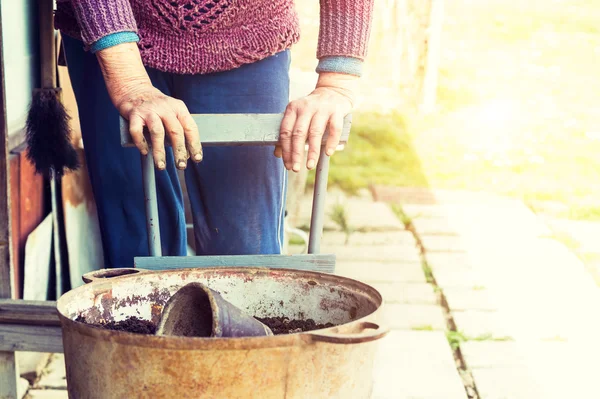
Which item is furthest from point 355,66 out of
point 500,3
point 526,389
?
point 500,3

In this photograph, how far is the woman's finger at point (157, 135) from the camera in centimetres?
155

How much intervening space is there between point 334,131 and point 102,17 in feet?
1.89

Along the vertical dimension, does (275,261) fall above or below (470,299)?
above

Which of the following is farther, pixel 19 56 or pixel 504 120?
pixel 504 120

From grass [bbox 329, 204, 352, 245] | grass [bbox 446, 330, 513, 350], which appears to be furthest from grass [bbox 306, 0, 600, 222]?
grass [bbox 446, 330, 513, 350]

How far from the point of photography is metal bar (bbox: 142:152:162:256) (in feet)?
5.54

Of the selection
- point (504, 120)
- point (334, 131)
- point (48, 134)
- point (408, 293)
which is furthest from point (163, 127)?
point (504, 120)

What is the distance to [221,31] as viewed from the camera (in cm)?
191

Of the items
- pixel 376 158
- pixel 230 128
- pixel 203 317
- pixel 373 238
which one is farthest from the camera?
pixel 376 158

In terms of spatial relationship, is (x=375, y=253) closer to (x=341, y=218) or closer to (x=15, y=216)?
(x=341, y=218)

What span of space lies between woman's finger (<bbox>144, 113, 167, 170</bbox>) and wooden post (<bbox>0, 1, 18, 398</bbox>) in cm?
81

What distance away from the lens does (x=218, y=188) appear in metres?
2.01

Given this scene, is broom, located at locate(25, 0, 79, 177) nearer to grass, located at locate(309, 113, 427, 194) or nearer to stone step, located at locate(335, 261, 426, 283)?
stone step, located at locate(335, 261, 426, 283)

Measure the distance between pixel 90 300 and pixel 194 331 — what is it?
0.80 ft
